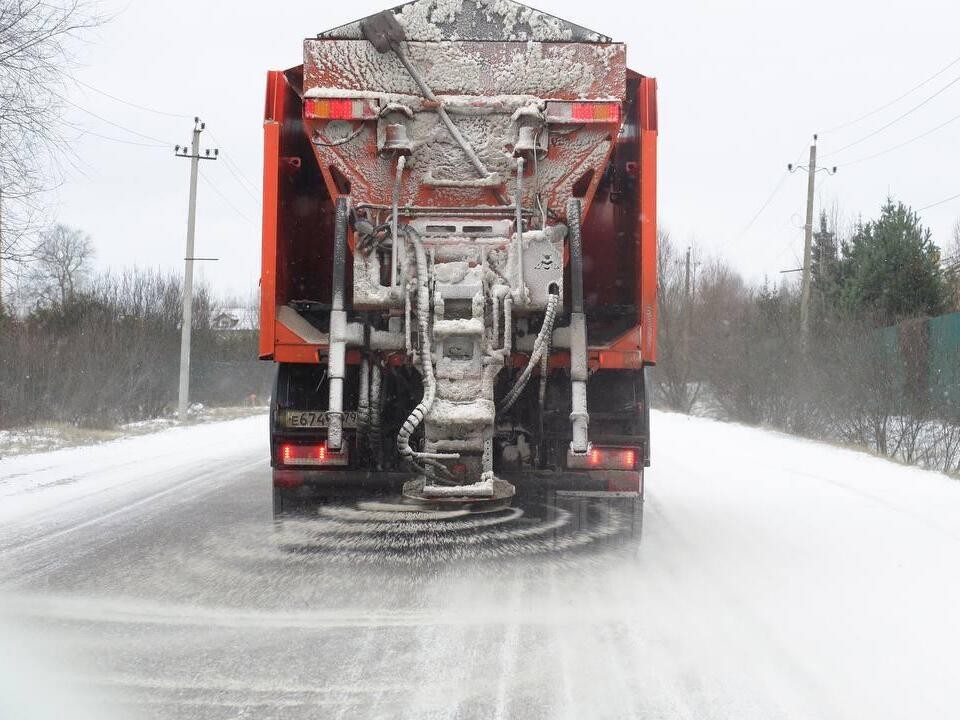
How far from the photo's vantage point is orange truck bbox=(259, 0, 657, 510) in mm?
5621

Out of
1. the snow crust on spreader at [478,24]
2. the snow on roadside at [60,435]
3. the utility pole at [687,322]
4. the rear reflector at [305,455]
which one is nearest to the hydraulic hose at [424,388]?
the rear reflector at [305,455]

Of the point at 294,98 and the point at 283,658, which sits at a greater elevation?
the point at 294,98

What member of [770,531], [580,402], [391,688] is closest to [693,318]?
[770,531]

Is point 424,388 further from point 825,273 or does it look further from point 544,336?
point 825,273

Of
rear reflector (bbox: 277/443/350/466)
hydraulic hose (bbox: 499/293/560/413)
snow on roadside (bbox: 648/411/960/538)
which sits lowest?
snow on roadside (bbox: 648/411/960/538)

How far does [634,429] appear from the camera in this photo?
6.26 metres

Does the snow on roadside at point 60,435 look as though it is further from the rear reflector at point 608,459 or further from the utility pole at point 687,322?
the utility pole at point 687,322

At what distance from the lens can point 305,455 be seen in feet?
21.0

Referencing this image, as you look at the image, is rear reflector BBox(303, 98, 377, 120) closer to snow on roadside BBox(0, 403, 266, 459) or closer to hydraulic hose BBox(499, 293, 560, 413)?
hydraulic hose BBox(499, 293, 560, 413)

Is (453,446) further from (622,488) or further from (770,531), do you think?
(770,531)

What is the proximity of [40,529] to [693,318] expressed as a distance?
1126 inches

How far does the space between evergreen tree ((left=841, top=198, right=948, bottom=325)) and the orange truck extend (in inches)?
713

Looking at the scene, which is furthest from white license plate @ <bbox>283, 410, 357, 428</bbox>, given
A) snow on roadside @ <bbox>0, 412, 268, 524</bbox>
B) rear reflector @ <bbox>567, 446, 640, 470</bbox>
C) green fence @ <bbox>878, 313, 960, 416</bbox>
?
green fence @ <bbox>878, 313, 960, 416</bbox>

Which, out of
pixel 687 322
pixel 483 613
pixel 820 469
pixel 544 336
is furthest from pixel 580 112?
pixel 687 322
